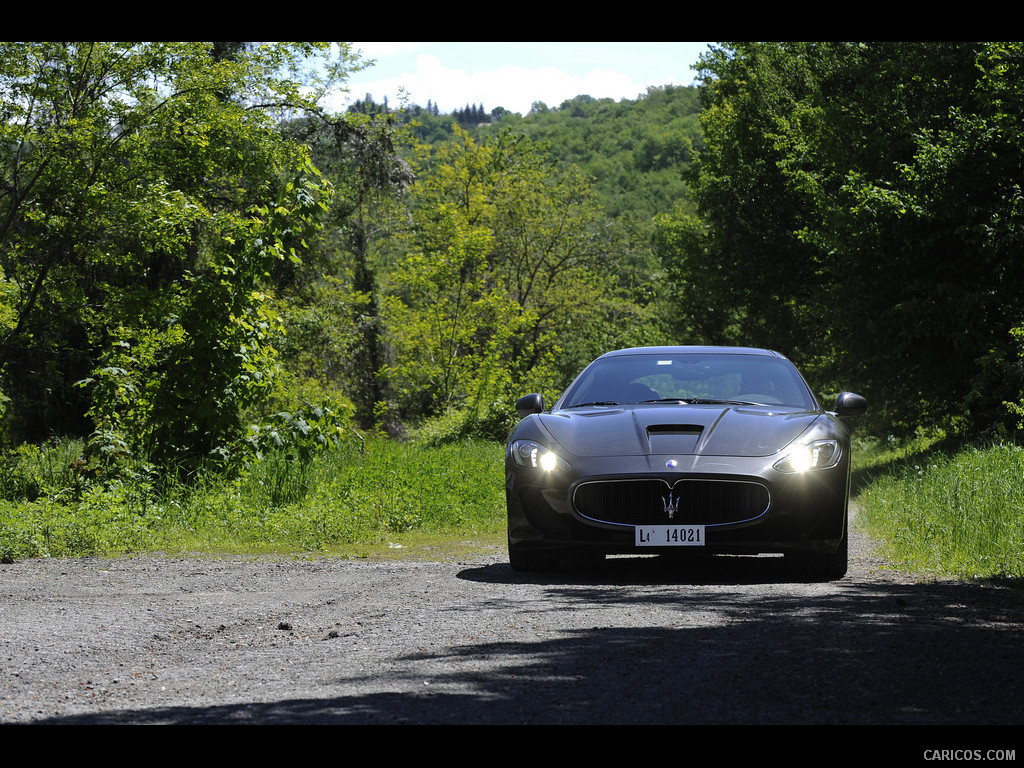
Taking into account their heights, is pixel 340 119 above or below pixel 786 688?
above

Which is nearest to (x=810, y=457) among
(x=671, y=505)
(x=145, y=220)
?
(x=671, y=505)

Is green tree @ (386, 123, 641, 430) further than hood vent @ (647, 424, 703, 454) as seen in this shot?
Yes

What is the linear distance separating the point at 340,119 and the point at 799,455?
23628 mm

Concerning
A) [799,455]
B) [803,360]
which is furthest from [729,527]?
[803,360]

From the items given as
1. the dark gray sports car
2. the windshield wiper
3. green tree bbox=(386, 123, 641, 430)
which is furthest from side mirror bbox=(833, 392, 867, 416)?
green tree bbox=(386, 123, 641, 430)

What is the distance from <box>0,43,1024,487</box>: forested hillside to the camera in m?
13.5

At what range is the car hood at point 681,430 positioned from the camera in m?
7.33

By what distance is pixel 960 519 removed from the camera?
9.61 metres

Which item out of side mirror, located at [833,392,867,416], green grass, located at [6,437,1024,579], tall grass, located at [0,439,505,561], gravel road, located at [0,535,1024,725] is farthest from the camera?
tall grass, located at [0,439,505,561]

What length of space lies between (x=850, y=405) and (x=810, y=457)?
1224mm

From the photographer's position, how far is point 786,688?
13.5 feet

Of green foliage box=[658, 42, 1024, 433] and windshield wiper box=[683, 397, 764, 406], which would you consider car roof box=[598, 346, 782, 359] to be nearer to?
windshield wiper box=[683, 397, 764, 406]
